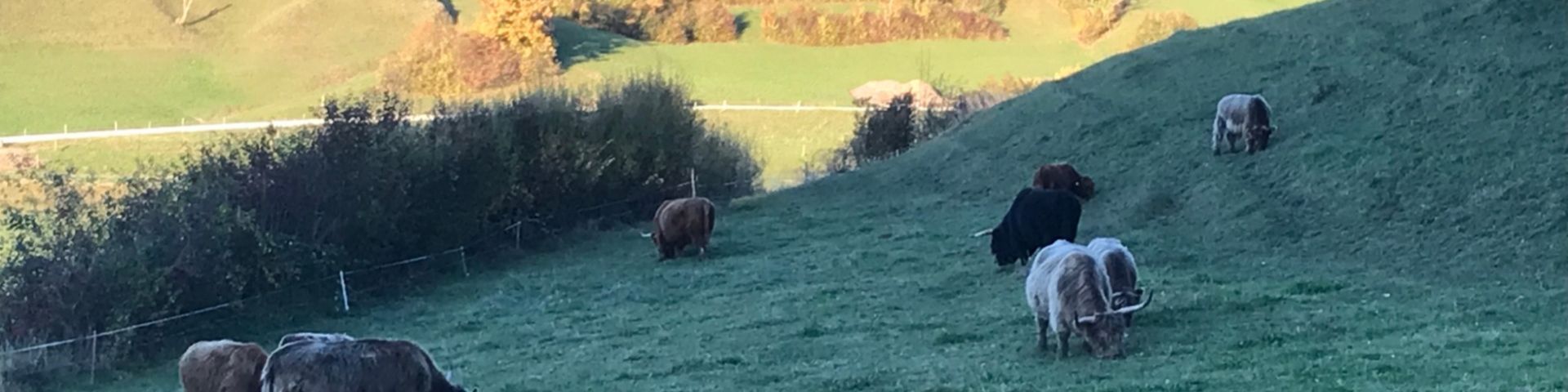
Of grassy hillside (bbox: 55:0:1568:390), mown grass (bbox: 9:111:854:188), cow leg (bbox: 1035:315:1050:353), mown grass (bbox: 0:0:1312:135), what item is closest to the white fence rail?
mown grass (bbox: 9:111:854:188)

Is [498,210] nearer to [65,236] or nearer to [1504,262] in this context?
[65,236]

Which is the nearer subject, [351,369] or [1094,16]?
[351,369]

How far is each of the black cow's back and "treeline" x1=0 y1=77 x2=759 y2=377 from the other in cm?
1197

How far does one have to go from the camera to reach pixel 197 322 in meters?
24.8

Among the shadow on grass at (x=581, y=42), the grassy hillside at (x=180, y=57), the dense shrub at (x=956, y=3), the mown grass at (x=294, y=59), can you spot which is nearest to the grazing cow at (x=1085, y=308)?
the mown grass at (x=294, y=59)

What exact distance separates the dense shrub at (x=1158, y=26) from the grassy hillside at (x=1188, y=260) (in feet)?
113

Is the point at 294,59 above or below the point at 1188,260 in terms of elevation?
above

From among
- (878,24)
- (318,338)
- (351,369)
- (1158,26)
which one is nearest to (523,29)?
(878,24)

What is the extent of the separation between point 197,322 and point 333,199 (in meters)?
4.36

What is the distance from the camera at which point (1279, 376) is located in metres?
12.6

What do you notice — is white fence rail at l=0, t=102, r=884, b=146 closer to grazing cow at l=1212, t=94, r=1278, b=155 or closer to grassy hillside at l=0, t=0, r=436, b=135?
grassy hillside at l=0, t=0, r=436, b=135

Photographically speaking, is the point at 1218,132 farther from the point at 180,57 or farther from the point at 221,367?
the point at 180,57

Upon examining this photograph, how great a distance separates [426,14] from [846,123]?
27166 mm

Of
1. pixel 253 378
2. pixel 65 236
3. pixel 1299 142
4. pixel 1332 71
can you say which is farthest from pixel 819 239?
pixel 253 378
